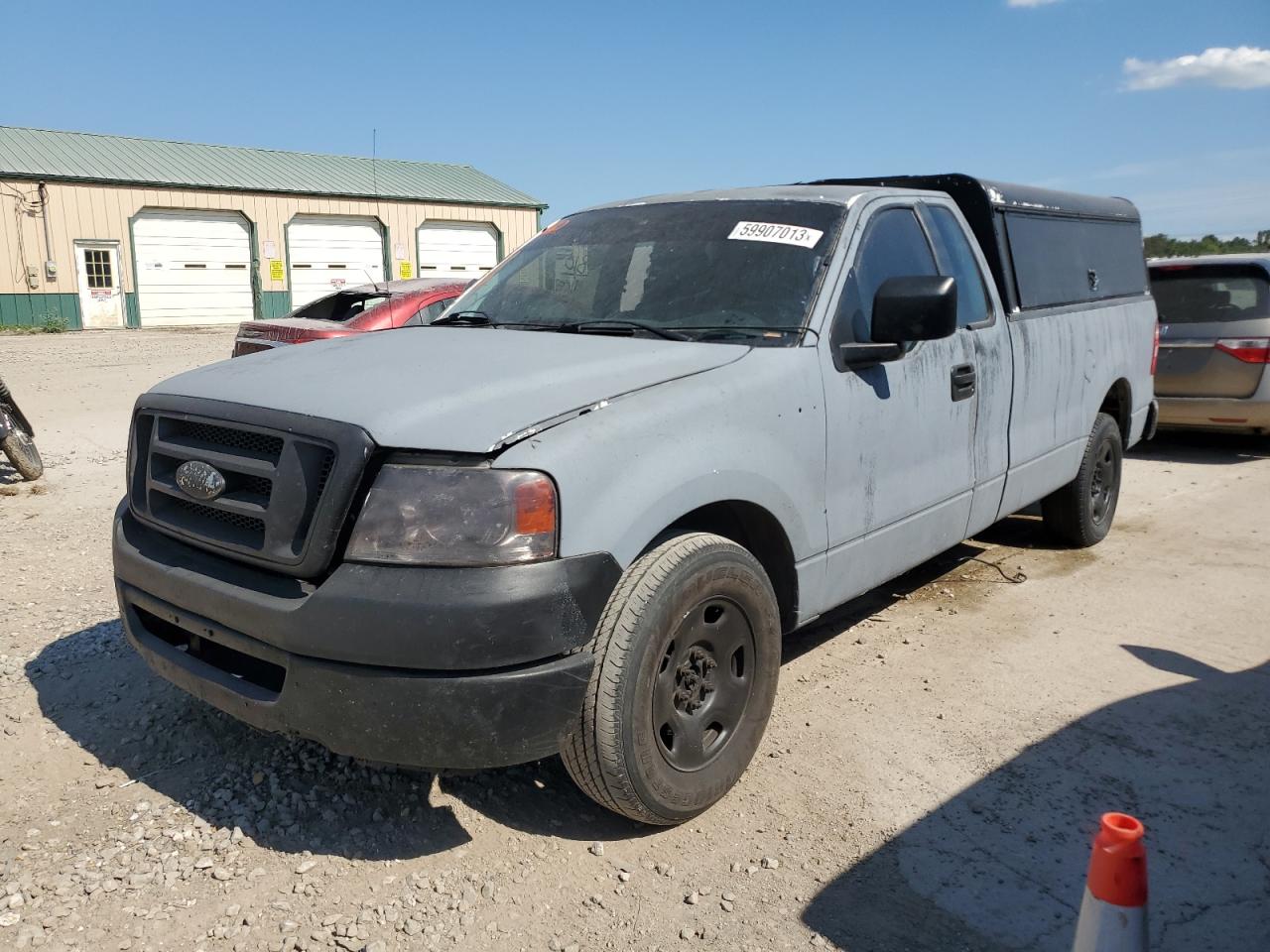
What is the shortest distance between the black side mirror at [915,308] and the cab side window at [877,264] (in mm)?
133

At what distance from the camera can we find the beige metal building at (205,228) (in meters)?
26.0

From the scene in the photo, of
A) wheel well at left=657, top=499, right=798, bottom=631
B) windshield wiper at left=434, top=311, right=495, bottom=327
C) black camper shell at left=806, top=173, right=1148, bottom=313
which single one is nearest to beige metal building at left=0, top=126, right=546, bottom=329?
black camper shell at left=806, top=173, right=1148, bottom=313

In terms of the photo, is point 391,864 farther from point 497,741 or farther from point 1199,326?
point 1199,326

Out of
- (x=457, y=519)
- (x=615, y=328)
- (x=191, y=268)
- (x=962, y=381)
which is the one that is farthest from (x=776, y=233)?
(x=191, y=268)

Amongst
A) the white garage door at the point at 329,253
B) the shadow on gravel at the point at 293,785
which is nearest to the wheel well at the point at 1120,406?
the shadow on gravel at the point at 293,785

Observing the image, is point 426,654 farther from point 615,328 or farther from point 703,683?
point 615,328

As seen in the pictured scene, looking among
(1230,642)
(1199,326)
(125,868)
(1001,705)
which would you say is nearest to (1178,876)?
(1001,705)

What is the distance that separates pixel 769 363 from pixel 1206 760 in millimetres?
2072

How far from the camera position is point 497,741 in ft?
8.32

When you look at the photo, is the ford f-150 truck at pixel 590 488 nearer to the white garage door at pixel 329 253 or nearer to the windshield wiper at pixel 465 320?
the windshield wiper at pixel 465 320

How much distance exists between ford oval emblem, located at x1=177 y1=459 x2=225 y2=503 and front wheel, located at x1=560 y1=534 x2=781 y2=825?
1.16 metres

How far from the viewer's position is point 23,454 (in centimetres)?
748

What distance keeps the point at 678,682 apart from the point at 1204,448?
915 cm

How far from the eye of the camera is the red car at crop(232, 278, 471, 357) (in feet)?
30.9
